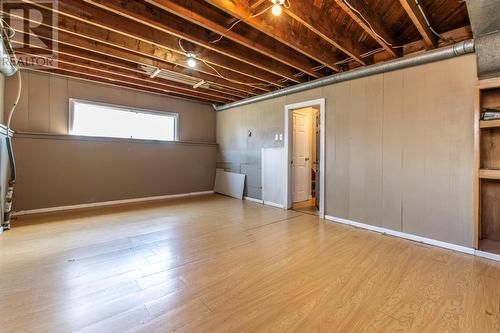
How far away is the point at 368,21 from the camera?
249 cm

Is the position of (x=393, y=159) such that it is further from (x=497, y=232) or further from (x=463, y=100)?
(x=497, y=232)

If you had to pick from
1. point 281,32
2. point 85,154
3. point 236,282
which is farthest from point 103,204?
point 281,32

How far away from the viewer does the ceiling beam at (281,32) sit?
7.52 feet

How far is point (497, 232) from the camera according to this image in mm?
2799

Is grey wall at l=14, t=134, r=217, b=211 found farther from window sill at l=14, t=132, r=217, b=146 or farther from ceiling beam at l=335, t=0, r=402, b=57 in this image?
ceiling beam at l=335, t=0, r=402, b=57

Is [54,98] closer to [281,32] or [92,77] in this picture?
[92,77]

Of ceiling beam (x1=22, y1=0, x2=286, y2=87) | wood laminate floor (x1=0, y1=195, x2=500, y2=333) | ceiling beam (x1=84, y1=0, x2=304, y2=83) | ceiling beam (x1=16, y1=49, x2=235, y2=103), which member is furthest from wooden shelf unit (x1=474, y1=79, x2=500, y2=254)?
ceiling beam (x1=16, y1=49, x2=235, y2=103)

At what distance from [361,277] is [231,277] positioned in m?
1.21

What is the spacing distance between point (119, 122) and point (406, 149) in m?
5.63

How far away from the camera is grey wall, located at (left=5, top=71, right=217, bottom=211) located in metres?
4.25

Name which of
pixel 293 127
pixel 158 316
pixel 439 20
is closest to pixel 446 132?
pixel 439 20

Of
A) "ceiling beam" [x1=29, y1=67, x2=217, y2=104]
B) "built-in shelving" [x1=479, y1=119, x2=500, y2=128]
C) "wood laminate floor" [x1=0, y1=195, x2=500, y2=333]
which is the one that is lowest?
"wood laminate floor" [x1=0, y1=195, x2=500, y2=333]

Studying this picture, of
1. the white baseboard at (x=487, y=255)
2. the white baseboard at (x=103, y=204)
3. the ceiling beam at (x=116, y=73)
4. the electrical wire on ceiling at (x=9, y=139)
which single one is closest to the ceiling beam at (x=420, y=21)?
the white baseboard at (x=487, y=255)

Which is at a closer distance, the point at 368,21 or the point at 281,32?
the point at 368,21
